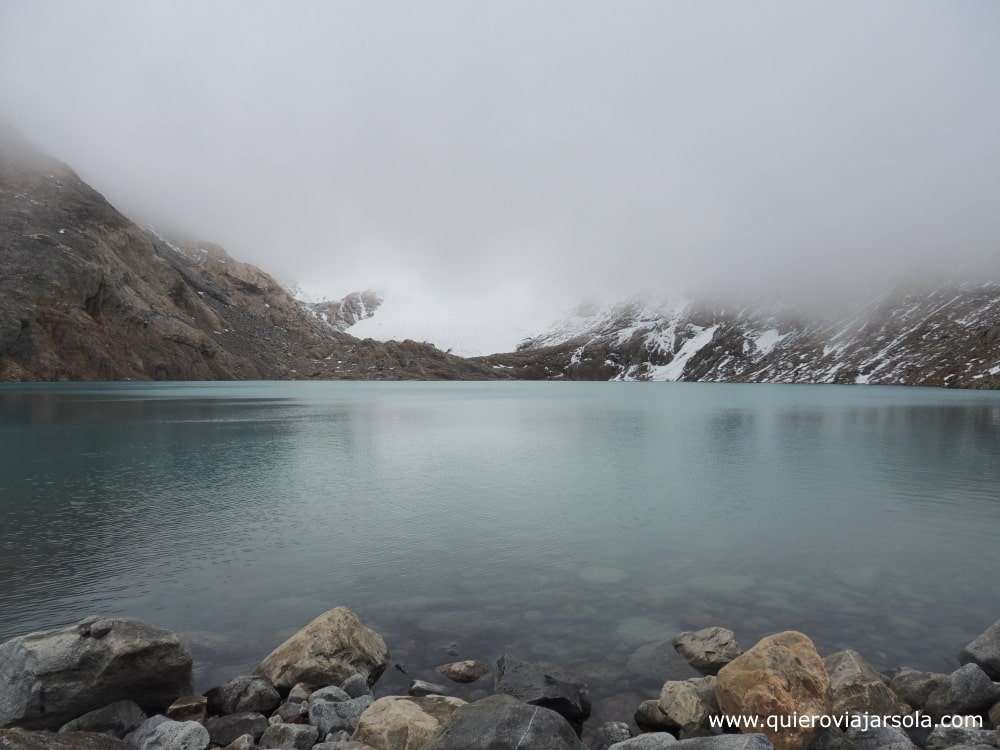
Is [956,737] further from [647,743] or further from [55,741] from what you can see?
[55,741]

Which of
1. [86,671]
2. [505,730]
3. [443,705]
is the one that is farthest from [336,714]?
[86,671]

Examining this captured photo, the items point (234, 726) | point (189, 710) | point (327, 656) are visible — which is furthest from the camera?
point (327, 656)

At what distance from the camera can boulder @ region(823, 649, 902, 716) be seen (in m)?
12.9

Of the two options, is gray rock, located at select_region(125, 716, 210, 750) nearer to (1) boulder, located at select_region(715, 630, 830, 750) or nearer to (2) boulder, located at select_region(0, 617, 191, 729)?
(2) boulder, located at select_region(0, 617, 191, 729)

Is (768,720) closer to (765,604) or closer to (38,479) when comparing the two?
(765,604)

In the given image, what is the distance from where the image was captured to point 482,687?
48.6 feet

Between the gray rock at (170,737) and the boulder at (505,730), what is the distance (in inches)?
178

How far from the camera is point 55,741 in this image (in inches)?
396

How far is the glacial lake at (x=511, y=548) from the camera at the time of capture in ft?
59.1

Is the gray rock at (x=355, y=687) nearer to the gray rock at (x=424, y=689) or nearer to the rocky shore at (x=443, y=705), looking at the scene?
the rocky shore at (x=443, y=705)

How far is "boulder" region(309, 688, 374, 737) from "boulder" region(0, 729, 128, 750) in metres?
3.43

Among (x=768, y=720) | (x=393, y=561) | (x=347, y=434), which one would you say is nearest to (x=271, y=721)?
→ (x=768, y=720)

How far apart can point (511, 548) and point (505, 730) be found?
52.8 feet

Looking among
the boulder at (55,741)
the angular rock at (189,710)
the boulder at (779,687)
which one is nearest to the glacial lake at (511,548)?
the angular rock at (189,710)
